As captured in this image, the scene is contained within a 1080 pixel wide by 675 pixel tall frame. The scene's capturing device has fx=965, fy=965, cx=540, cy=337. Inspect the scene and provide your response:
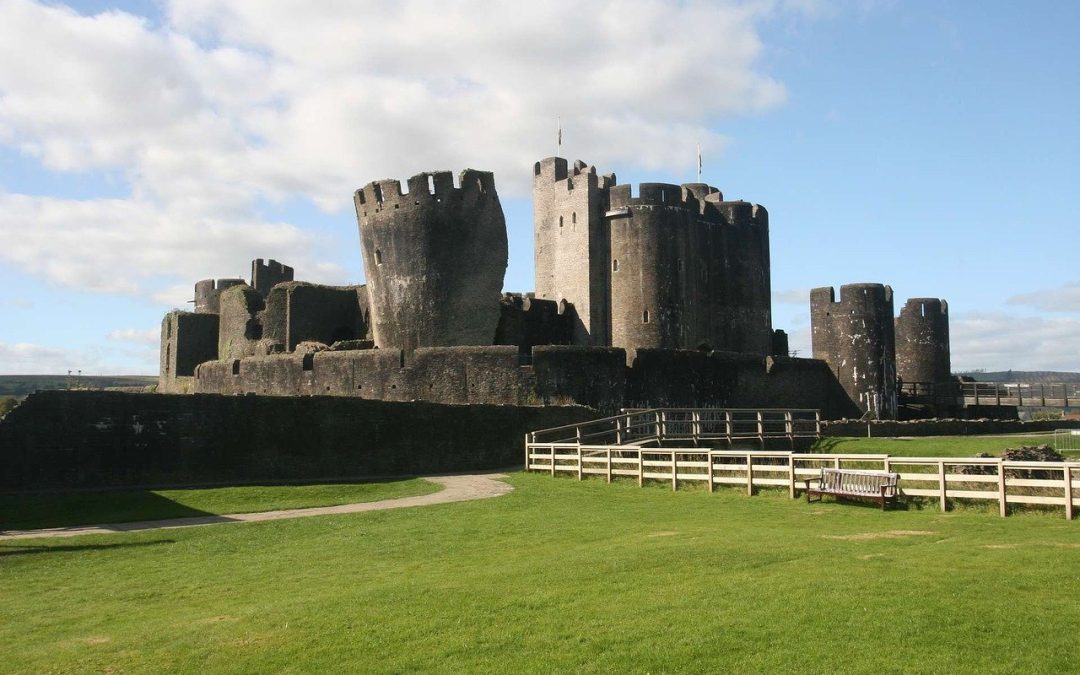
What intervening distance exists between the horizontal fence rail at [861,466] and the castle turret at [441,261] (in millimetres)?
9297

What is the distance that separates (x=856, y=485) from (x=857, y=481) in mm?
161

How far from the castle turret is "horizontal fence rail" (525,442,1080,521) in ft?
30.5

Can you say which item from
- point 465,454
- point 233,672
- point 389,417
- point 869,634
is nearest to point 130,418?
point 389,417

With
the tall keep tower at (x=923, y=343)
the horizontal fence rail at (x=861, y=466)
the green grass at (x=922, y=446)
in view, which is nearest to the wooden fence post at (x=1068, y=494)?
the horizontal fence rail at (x=861, y=466)

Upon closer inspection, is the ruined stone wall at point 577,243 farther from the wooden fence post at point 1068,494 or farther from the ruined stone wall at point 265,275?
the wooden fence post at point 1068,494

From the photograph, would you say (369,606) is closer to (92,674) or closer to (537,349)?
(92,674)

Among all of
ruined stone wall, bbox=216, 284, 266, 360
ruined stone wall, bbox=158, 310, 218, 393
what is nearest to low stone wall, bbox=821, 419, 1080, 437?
ruined stone wall, bbox=216, 284, 266, 360

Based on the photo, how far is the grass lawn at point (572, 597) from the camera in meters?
8.13

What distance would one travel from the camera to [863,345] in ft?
140

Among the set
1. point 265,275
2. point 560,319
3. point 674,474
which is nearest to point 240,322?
point 265,275

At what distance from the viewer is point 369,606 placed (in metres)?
10.3

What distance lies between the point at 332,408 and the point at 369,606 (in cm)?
1576

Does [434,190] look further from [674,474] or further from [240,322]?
[674,474]

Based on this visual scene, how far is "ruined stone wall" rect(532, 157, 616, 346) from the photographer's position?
44.8 metres
